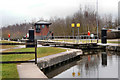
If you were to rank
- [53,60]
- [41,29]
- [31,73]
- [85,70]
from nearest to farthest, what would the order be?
[31,73] < [85,70] < [53,60] < [41,29]

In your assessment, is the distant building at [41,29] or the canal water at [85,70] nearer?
the canal water at [85,70]

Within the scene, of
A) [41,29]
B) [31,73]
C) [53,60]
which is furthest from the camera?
[41,29]

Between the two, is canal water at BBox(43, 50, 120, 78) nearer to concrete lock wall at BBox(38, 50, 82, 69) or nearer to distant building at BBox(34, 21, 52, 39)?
concrete lock wall at BBox(38, 50, 82, 69)

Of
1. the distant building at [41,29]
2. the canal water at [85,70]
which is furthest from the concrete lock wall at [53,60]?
the distant building at [41,29]

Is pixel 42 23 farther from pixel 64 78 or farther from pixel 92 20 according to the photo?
pixel 64 78

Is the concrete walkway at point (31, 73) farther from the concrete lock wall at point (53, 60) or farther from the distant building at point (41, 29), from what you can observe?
the distant building at point (41, 29)

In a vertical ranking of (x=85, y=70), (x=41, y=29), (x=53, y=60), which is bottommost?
(x=85, y=70)

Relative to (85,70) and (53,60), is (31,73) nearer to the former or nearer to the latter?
(85,70)

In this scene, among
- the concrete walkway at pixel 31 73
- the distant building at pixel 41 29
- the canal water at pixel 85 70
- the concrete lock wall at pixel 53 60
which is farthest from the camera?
the distant building at pixel 41 29

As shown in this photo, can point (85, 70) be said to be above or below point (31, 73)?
below

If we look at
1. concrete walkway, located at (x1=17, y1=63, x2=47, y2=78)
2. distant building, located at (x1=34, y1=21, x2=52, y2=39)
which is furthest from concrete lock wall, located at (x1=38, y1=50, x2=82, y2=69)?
distant building, located at (x1=34, y1=21, x2=52, y2=39)

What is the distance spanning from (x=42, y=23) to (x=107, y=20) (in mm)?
30473

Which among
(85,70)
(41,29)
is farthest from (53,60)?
(41,29)

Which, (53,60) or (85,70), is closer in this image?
(85,70)
